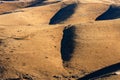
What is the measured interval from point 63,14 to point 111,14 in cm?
1131

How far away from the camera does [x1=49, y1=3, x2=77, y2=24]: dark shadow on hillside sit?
250 feet

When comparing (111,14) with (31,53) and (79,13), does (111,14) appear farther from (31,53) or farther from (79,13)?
(31,53)

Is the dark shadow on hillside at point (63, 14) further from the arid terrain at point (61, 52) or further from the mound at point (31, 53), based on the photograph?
the mound at point (31, 53)

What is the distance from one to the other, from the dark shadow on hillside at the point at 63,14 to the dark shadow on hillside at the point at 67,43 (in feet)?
53.1

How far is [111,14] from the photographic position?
263 ft

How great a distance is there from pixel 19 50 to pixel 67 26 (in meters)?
15.8

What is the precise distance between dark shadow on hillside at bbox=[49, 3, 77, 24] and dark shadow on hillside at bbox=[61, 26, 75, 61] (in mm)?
16188

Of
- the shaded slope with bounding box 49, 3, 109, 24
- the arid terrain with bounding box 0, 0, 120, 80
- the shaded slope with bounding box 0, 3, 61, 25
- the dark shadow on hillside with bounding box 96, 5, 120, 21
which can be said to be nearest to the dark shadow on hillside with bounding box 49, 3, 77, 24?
the shaded slope with bounding box 49, 3, 109, 24

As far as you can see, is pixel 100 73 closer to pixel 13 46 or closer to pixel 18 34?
pixel 13 46

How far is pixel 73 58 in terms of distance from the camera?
4659 cm

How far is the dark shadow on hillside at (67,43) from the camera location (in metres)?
48.1

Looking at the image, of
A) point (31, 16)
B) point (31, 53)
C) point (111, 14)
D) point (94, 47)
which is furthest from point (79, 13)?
point (31, 53)

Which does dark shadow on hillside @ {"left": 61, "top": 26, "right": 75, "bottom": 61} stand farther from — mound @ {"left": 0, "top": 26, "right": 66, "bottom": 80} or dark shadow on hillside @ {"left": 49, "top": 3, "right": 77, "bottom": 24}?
dark shadow on hillside @ {"left": 49, "top": 3, "right": 77, "bottom": 24}

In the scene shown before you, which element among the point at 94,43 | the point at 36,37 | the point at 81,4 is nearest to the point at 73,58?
the point at 94,43
